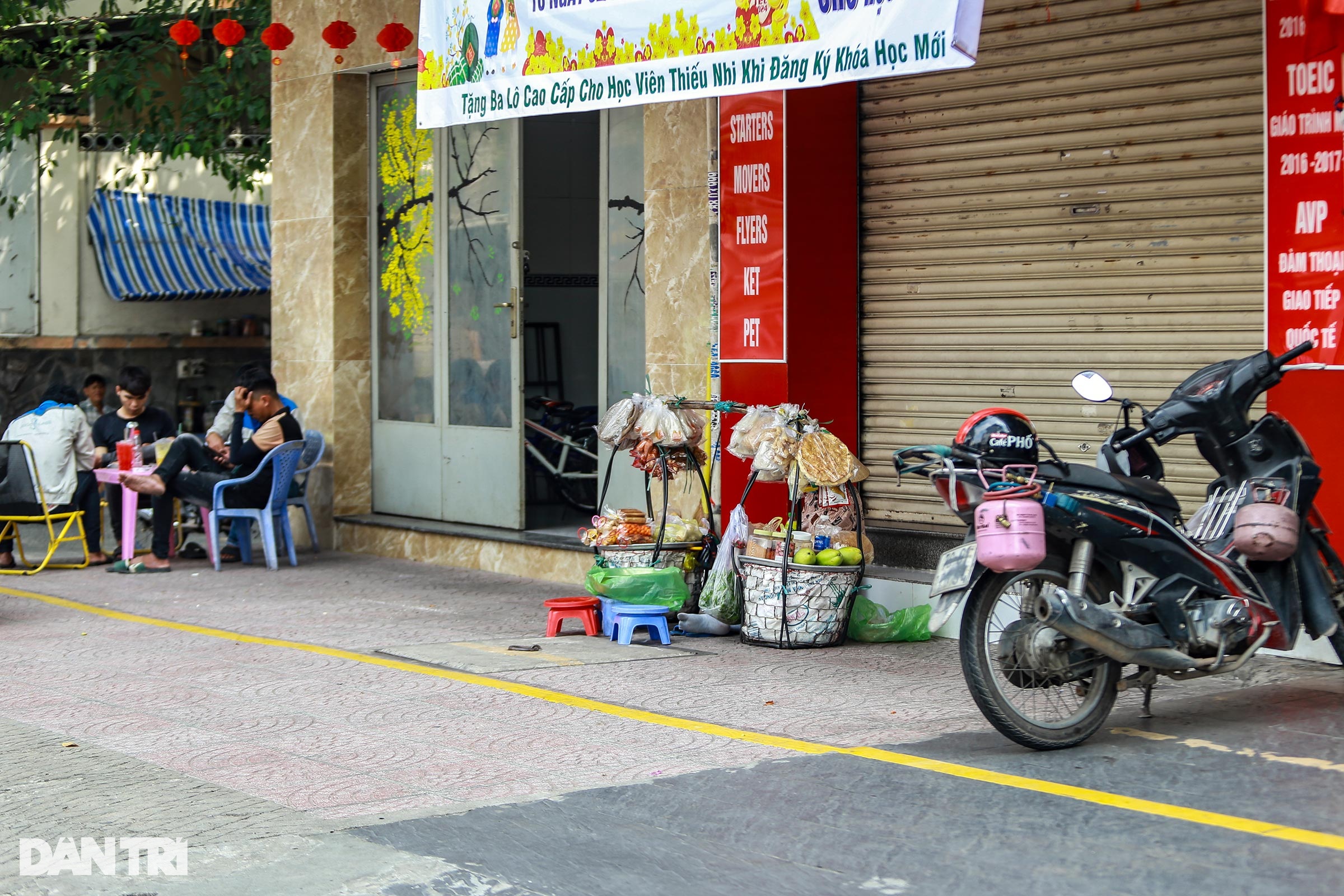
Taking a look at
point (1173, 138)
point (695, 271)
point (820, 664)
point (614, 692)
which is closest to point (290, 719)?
point (614, 692)

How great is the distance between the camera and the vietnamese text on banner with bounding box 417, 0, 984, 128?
6.87 meters

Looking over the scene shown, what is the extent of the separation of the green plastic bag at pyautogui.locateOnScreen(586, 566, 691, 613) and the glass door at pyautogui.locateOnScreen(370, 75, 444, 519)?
12.4 feet

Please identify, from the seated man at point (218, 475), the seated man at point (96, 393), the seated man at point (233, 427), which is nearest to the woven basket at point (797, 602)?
the seated man at point (218, 475)

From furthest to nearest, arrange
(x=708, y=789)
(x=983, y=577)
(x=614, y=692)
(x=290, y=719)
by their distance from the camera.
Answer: (x=614, y=692) < (x=290, y=719) < (x=983, y=577) < (x=708, y=789)

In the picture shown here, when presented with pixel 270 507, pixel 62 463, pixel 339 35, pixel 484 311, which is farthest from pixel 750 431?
pixel 62 463

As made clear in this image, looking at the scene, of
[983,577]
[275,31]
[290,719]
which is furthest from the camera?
[275,31]

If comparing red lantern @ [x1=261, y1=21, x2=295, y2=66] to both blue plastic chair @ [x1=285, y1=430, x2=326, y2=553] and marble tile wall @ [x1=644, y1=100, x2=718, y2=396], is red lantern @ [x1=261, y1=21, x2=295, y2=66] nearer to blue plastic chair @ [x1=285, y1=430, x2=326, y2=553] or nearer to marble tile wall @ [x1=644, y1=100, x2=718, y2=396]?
blue plastic chair @ [x1=285, y1=430, x2=326, y2=553]

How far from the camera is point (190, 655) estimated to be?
7.97m

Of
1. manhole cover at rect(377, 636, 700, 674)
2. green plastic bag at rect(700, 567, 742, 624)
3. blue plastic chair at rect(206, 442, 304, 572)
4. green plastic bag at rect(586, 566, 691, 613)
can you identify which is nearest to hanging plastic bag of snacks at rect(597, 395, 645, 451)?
green plastic bag at rect(586, 566, 691, 613)

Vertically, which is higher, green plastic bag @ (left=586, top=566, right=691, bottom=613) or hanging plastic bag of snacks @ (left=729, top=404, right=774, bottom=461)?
hanging plastic bag of snacks @ (left=729, top=404, right=774, bottom=461)

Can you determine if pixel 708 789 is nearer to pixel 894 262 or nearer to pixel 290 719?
pixel 290 719

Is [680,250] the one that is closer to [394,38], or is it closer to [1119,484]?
[394,38]

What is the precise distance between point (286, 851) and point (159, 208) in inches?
566

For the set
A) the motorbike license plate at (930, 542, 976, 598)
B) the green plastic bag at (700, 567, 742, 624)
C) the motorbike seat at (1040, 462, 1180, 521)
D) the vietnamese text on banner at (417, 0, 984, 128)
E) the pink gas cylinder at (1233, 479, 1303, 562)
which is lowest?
the green plastic bag at (700, 567, 742, 624)
